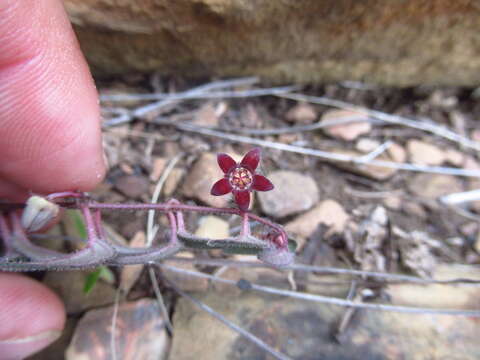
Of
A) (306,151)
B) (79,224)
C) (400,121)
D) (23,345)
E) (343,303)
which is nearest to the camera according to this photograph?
(23,345)

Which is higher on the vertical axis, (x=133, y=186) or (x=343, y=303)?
(x=133, y=186)

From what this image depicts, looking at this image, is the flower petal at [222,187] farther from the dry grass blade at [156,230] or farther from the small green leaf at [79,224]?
the small green leaf at [79,224]

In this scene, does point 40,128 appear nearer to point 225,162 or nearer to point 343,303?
point 225,162

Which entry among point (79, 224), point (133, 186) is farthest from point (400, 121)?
point (79, 224)

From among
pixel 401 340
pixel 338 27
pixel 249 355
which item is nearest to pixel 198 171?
pixel 249 355

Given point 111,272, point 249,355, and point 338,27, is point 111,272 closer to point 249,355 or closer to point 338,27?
point 249,355

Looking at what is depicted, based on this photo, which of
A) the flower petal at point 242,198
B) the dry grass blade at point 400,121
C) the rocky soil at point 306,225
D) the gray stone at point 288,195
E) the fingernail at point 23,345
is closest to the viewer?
the flower petal at point 242,198

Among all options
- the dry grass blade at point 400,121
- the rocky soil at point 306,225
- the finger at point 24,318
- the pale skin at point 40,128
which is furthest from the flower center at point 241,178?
the dry grass blade at point 400,121

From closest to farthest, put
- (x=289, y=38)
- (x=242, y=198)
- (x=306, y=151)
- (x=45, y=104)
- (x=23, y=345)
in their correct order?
1. (x=242, y=198)
2. (x=45, y=104)
3. (x=23, y=345)
4. (x=289, y=38)
5. (x=306, y=151)

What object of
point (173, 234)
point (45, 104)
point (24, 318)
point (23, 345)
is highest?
point (45, 104)
